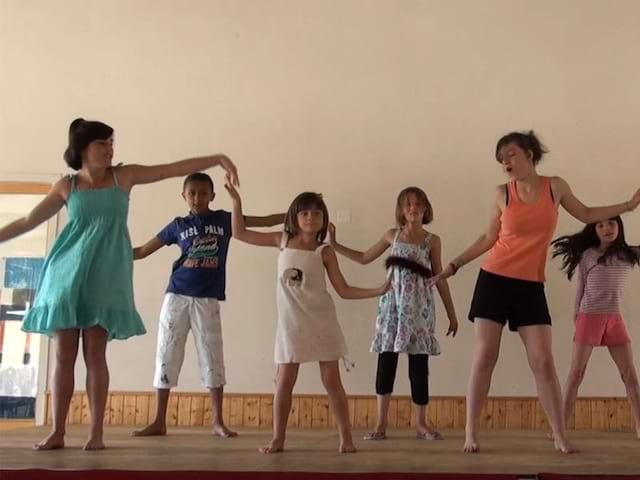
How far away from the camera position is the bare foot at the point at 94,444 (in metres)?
2.64

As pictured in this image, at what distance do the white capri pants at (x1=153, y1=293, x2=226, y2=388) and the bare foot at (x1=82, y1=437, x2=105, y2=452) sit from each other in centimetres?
68

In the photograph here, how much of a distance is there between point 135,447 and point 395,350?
1.33m

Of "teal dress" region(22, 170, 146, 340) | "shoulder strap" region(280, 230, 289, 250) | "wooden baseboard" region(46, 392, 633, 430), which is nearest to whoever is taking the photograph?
"teal dress" region(22, 170, 146, 340)

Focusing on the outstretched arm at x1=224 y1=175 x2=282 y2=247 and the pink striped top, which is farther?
the pink striped top

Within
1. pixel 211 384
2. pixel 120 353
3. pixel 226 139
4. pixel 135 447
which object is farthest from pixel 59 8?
pixel 135 447

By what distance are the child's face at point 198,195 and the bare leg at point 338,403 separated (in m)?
1.19

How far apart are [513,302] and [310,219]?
93 centimetres

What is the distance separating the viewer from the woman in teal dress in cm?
260

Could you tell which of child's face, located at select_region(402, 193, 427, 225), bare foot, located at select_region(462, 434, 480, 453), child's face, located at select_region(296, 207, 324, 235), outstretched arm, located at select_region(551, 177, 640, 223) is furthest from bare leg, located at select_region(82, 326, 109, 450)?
outstretched arm, located at select_region(551, 177, 640, 223)

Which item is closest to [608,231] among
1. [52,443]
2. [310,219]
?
[310,219]

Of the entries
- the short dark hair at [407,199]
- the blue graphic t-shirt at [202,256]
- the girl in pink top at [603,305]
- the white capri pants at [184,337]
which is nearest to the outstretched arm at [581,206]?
the girl in pink top at [603,305]

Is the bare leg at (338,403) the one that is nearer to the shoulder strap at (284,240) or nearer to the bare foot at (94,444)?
the shoulder strap at (284,240)

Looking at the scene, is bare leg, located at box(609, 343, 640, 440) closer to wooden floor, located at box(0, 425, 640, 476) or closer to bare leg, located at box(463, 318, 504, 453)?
wooden floor, located at box(0, 425, 640, 476)

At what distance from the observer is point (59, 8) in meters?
4.36
